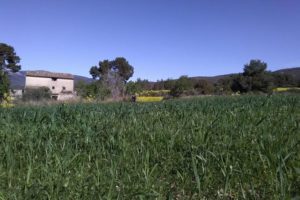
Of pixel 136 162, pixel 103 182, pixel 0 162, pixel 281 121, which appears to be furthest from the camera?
pixel 281 121

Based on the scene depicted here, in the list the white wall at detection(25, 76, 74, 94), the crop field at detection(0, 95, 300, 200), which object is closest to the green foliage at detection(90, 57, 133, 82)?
the white wall at detection(25, 76, 74, 94)

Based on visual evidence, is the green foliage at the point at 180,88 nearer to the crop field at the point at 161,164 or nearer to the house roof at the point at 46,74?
the house roof at the point at 46,74

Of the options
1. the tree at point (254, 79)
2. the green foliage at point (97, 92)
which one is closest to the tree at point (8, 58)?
the green foliage at point (97, 92)

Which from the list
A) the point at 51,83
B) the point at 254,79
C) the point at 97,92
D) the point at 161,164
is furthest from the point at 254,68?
the point at 161,164

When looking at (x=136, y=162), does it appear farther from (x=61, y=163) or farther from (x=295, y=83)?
(x=295, y=83)

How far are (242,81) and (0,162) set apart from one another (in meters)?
56.6

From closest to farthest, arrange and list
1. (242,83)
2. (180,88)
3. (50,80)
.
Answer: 1. (180,88)
2. (242,83)
3. (50,80)

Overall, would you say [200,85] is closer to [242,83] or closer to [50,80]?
[242,83]

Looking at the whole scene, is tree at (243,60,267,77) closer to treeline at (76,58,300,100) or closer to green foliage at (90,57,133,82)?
treeline at (76,58,300,100)

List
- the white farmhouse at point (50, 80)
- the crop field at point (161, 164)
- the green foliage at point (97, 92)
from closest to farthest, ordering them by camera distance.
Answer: the crop field at point (161, 164) < the green foliage at point (97, 92) < the white farmhouse at point (50, 80)

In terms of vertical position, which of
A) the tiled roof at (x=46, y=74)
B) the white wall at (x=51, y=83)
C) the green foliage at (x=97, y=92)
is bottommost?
the green foliage at (x=97, y=92)

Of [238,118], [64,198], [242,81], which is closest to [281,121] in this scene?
[238,118]

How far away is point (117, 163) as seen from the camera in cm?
332

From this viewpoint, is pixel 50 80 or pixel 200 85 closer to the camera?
pixel 200 85
